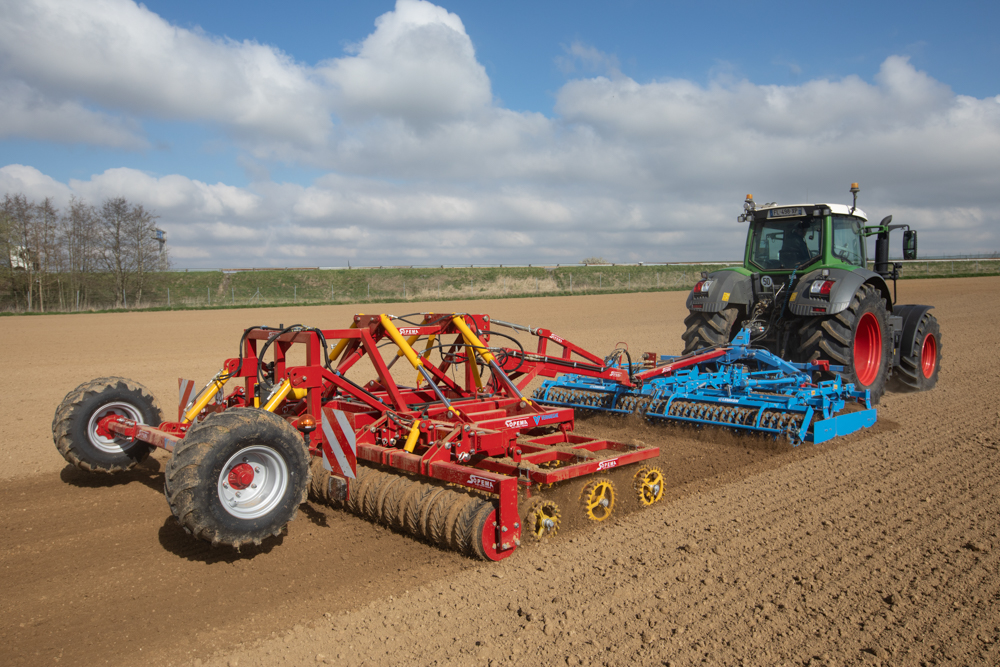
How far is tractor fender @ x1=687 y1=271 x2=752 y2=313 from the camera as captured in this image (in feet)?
25.9

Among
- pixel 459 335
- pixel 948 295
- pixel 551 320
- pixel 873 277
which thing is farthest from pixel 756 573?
pixel 948 295

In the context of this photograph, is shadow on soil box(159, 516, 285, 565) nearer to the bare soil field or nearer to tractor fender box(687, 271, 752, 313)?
the bare soil field

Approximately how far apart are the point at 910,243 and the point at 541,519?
7.14 m

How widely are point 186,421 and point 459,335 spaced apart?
2.28 metres

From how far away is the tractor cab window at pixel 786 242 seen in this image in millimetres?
8242

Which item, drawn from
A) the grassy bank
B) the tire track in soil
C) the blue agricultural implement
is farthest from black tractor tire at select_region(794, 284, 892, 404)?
the grassy bank

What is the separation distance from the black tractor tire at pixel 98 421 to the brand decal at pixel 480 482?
290 centimetres

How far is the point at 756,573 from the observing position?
3.62 metres

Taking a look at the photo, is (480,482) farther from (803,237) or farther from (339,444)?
(803,237)

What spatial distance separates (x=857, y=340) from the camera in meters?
8.12

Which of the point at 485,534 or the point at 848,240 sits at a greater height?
the point at 848,240

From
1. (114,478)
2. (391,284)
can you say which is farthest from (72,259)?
(114,478)

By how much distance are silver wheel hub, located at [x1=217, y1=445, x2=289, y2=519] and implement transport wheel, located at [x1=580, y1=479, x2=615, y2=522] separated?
1.95 m

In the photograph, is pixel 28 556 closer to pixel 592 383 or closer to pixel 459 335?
pixel 459 335
